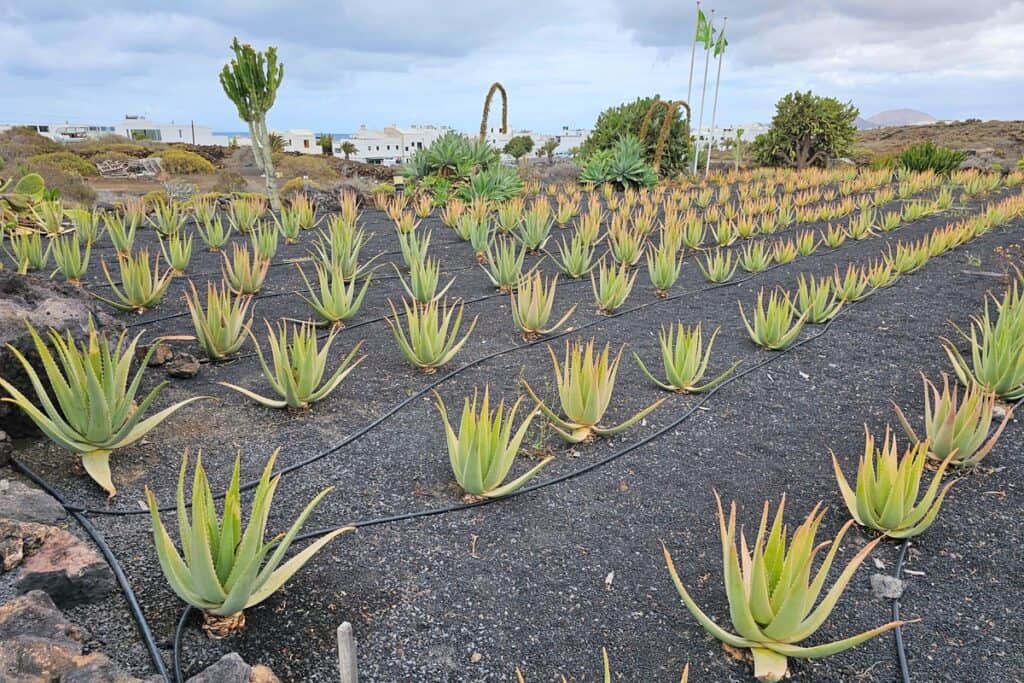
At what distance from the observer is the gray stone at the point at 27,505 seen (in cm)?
197

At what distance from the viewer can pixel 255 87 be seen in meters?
8.94

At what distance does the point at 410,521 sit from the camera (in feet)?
7.79

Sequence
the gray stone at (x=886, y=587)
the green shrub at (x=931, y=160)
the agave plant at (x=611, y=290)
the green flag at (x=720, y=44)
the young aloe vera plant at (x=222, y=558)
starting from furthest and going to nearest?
the green flag at (x=720, y=44) < the green shrub at (x=931, y=160) < the agave plant at (x=611, y=290) < the gray stone at (x=886, y=587) < the young aloe vera plant at (x=222, y=558)

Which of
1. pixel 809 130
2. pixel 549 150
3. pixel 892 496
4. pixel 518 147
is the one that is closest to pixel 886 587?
pixel 892 496

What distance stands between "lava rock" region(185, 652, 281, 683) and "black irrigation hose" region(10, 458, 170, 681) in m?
0.13

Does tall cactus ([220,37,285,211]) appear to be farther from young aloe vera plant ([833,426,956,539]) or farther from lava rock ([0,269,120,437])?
young aloe vera plant ([833,426,956,539])

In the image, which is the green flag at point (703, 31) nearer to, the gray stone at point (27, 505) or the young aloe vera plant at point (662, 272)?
the young aloe vera plant at point (662, 272)

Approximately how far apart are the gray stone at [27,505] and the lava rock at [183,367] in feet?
4.53

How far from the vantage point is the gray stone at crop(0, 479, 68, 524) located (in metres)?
1.97

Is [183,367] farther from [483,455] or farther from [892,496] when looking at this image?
[892,496]

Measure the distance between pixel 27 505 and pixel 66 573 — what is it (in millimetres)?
411

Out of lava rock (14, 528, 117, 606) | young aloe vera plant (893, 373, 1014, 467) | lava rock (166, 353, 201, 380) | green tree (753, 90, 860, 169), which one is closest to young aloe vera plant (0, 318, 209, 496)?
lava rock (14, 528, 117, 606)

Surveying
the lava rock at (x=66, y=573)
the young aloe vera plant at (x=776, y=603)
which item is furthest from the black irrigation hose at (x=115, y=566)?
the young aloe vera plant at (x=776, y=603)

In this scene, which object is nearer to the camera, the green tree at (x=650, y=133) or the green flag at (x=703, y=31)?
the green tree at (x=650, y=133)
